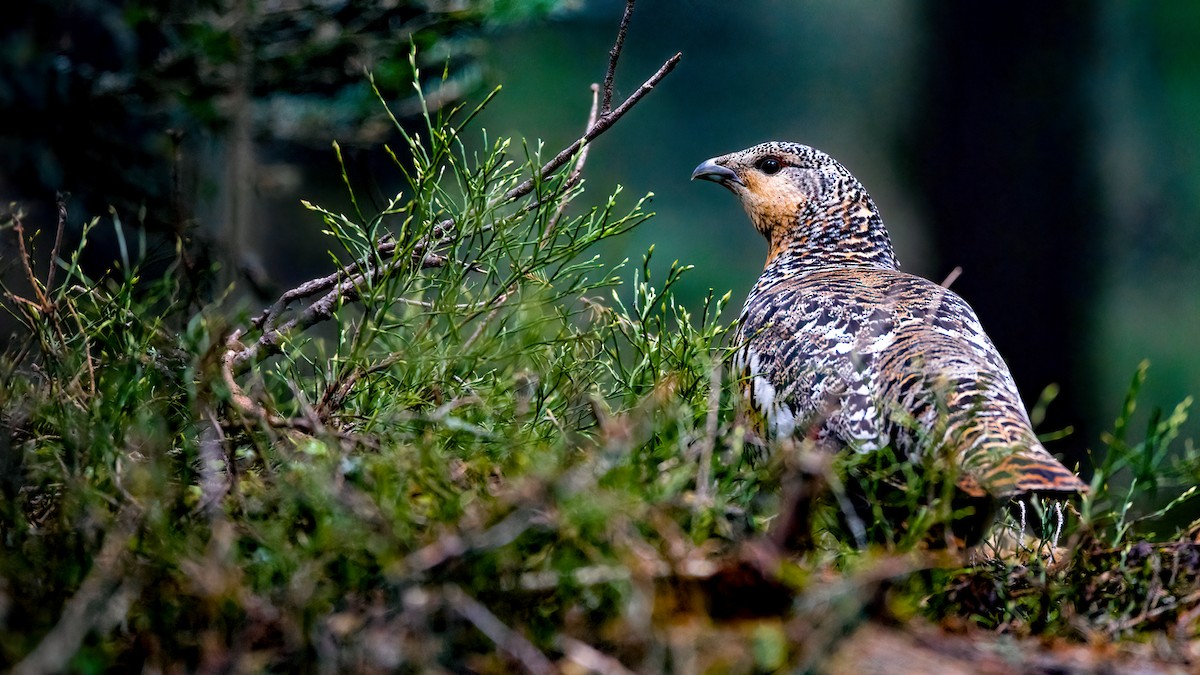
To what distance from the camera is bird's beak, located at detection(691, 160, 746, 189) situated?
123 inches

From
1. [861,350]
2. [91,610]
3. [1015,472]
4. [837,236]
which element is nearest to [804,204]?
[837,236]

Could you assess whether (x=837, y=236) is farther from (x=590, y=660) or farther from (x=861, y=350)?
(x=590, y=660)

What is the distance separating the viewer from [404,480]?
120cm

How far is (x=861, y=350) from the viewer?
6.93 ft

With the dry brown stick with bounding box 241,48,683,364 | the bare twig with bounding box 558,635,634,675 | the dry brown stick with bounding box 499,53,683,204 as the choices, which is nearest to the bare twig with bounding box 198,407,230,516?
the dry brown stick with bounding box 241,48,683,364

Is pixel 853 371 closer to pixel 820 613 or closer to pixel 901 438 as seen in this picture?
pixel 901 438

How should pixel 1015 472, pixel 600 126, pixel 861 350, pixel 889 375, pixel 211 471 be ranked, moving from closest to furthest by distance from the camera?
pixel 211 471 → pixel 1015 472 → pixel 600 126 → pixel 889 375 → pixel 861 350

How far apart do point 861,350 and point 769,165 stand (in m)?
1.16

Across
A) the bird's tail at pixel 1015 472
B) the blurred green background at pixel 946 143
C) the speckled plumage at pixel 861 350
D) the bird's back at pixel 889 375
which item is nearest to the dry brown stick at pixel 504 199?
the bird's back at pixel 889 375

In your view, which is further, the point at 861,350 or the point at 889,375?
the point at 861,350

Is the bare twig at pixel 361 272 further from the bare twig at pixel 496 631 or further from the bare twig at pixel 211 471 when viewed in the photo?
the bare twig at pixel 496 631

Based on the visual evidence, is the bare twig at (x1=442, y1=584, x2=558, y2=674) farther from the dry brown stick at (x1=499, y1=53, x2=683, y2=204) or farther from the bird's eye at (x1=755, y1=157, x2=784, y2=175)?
the bird's eye at (x1=755, y1=157, x2=784, y2=175)

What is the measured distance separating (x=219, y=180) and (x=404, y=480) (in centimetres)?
283

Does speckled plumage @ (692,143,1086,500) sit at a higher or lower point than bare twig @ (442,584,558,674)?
lower
